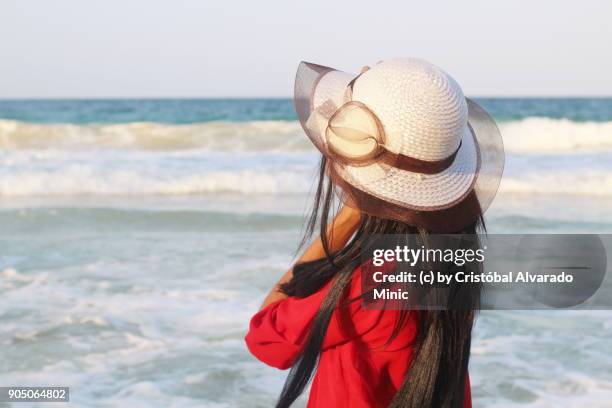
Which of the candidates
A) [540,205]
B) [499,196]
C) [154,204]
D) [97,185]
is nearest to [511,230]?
[540,205]

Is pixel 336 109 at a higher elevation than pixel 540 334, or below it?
higher

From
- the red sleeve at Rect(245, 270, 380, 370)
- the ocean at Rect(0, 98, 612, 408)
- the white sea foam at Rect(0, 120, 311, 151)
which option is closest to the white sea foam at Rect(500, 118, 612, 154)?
the ocean at Rect(0, 98, 612, 408)

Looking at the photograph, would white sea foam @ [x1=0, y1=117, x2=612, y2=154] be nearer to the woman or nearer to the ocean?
the ocean

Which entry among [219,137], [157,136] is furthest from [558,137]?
[157,136]

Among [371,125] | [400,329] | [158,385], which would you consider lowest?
[158,385]

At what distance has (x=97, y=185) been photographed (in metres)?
10.0

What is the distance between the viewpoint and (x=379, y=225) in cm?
146

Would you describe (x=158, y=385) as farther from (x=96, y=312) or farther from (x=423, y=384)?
(x=423, y=384)

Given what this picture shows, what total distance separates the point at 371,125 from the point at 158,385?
9.08 feet

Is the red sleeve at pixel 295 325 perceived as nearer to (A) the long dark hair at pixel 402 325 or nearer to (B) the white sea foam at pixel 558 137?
(A) the long dark hair at pixel 402 325

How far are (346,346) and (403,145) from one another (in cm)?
37

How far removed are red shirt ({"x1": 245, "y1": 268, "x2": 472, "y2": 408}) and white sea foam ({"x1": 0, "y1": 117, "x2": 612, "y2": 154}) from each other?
13632mm

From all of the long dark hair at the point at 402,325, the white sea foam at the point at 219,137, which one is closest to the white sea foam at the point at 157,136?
the white sea foam at the point at 219,137

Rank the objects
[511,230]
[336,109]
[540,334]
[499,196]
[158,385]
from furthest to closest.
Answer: [499,196], [511,230], [540,334], [158,385], [336,109]
